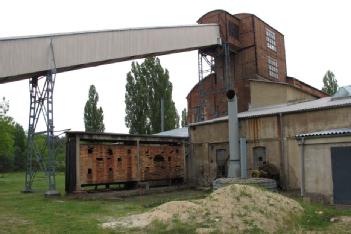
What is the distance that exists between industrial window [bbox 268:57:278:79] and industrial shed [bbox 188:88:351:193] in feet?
31.3

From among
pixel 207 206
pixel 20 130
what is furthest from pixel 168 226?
pixel 20 130

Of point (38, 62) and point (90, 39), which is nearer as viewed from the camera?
point (38, 62)

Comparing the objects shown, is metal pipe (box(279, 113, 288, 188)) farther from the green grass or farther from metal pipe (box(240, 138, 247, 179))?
the green grass

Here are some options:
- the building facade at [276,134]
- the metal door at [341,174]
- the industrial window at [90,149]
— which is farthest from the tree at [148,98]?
the metal door at [341,174]

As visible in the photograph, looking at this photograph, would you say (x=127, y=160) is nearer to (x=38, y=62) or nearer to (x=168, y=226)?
(x=38, y=62)

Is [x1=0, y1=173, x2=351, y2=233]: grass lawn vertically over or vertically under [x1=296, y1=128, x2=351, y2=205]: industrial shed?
under

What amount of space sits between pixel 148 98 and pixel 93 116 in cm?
906

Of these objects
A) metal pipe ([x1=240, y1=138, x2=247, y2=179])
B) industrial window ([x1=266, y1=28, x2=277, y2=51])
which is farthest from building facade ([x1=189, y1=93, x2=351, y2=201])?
industrial window ([x1=266, y1=28, x2=277, y2=51])

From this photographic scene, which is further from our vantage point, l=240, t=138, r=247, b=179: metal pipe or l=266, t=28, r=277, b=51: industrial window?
l=266, t=28, r=277, b=51: industrial window

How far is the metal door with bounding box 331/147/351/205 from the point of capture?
12375mm

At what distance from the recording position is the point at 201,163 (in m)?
22.8

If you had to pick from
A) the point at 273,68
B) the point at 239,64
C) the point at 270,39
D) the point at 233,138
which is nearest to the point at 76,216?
the point at 233,138

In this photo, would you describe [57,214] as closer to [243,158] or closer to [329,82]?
[243,158]

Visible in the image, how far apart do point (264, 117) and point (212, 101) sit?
32.8 ft
